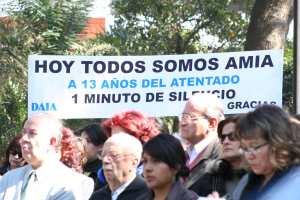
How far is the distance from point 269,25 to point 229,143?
587cm

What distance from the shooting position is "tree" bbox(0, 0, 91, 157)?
14828 mm

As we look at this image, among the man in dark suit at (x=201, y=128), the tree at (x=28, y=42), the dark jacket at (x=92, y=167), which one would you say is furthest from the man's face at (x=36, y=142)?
the tree at (x=28, y=42)

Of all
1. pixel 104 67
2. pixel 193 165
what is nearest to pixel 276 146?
pixel 193 165

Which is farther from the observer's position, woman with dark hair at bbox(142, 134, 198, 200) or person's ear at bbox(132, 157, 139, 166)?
person's ear at bbox(132, 157, 139, 166)

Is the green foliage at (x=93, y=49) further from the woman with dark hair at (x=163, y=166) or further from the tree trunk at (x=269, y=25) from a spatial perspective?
the woman with dark hair at (x=163, y=166)

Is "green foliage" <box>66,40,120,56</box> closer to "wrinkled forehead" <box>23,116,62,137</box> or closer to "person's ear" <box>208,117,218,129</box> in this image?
"person's ear" <box>208,117,218,129</box>

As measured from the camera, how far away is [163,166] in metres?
4.76

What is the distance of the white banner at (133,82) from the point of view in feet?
24.1

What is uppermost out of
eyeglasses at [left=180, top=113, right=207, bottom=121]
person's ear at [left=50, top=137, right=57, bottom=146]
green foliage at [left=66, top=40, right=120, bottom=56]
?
green foliage at [left=66, top=40, right=120, bottom=56]

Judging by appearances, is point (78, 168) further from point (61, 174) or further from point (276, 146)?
point (276, 146)

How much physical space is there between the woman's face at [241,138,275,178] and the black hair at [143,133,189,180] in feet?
2.65

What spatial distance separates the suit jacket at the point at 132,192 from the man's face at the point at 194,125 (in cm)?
67

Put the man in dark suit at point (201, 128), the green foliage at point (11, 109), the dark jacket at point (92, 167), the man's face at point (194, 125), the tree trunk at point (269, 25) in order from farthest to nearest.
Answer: the green foliage at point (11, 109) → the tree trunk at point (269, 25) → the dark jacket at point (92, 167) → the man's face at point (194, 125) → the man in dark suit at point (201, 128)

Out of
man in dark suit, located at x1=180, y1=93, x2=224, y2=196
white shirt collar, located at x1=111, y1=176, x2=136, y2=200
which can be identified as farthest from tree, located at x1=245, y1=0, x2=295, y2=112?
white shirt collar, located at x1=111, y1=176, x2=136, y2=200
